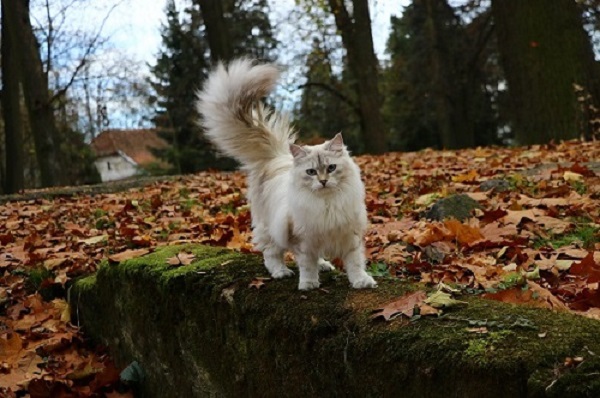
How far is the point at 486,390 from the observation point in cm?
182

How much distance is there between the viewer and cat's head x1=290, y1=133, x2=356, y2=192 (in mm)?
3025

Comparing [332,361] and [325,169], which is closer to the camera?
[332,361]

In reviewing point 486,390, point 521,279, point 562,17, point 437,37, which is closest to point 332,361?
point 486,390

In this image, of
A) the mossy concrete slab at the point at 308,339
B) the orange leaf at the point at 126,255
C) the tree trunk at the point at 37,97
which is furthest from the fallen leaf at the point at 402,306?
the tree trunk at the point at 37,97

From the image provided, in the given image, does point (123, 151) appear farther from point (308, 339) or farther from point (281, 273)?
point (308, 339)

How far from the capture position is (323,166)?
305 cm

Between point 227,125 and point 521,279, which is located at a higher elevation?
point 227,125

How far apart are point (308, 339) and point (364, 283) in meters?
0.48

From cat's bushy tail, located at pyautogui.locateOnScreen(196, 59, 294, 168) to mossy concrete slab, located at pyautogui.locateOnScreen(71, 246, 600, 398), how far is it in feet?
2.27

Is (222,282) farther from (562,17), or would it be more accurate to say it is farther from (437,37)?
(437,37)

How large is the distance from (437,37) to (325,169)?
78.9 feet

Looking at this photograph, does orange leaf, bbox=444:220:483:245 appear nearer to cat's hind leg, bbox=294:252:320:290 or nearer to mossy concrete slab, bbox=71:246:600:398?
mossy concrete slab, bbox=71:246:600:398

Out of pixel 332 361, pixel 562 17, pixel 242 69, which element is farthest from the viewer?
pixel 562 17

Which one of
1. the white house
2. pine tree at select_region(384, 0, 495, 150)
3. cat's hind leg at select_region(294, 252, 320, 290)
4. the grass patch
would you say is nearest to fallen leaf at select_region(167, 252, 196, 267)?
cat's hind leg at select_region(294, 252, 320, 290)
